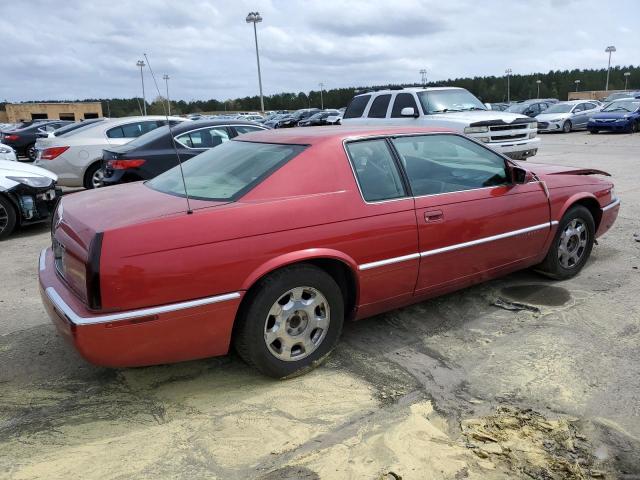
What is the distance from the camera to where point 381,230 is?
355 cm

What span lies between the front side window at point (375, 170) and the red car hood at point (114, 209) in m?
0.99

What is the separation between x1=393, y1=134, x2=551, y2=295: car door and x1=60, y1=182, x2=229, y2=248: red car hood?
1500 millimetres

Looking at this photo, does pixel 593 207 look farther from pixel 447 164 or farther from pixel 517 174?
pixel 447 164

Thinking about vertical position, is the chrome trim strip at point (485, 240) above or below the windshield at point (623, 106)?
below

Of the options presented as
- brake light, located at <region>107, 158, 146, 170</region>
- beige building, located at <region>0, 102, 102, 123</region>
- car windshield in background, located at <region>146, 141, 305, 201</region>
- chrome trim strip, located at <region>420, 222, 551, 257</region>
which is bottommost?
chrome trim strip, located at <region>420, 222, 551, 257</region>

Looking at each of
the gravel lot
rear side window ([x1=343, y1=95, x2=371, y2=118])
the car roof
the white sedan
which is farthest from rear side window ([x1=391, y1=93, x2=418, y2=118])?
the gravel lot

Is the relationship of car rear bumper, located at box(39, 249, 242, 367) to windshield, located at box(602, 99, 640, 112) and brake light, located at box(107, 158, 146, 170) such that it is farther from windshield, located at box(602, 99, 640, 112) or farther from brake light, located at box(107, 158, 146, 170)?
windshield, located at box(602, 99, 640, 112)

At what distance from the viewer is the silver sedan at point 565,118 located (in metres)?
26.7

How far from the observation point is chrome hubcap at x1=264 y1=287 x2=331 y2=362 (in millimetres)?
3273

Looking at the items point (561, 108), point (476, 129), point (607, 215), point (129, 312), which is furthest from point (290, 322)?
point (561, 108)

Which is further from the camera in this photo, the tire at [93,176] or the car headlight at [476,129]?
the car headlight at [476,129]

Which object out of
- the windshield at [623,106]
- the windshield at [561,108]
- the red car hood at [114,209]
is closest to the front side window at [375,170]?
the red car hood at [114,209]

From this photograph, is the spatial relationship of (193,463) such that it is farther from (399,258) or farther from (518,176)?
(518,176)

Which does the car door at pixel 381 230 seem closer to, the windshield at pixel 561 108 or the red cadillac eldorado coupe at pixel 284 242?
the red cadillac eldorado coupe at pixel 284 242
